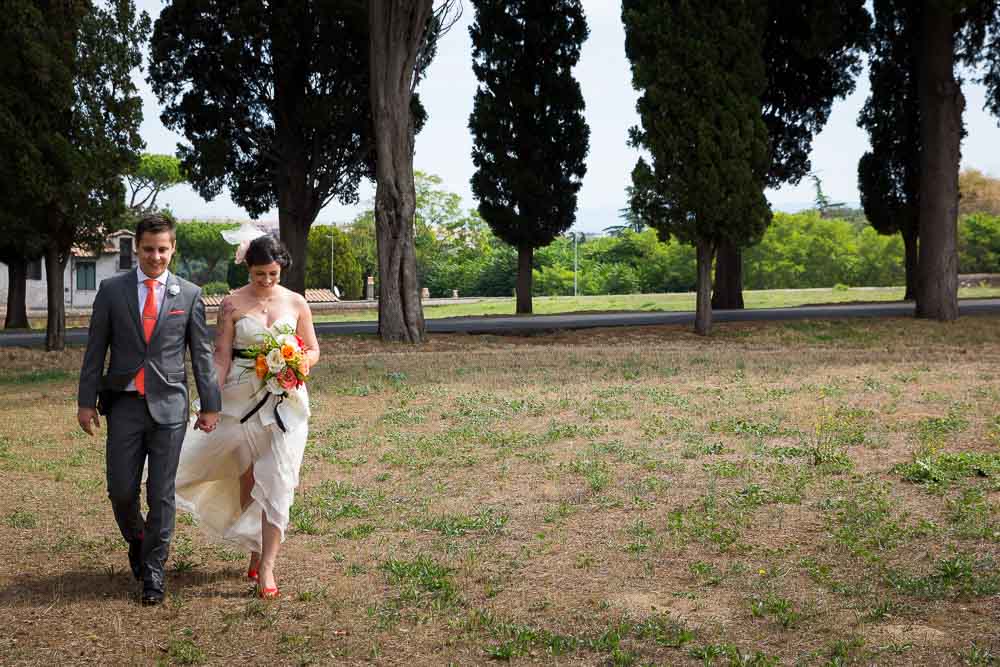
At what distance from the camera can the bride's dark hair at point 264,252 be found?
599 centimetres

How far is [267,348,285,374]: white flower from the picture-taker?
5879mm

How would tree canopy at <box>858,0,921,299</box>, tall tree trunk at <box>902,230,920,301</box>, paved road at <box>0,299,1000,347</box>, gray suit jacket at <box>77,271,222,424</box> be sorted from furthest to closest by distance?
tall tree trunk at <box>902,230,920,301</box> → tree canopy at <box>858,0,921,299</box> → paved road at <box>0,299,1000,347</box> → gray suit jacket at <box>77,271,222,424</box>

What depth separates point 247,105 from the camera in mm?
29688

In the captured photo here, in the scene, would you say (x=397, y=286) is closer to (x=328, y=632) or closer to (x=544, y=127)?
(x=544, y=127)

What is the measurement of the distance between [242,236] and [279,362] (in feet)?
2.75

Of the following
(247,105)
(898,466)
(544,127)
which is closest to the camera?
(898,466)

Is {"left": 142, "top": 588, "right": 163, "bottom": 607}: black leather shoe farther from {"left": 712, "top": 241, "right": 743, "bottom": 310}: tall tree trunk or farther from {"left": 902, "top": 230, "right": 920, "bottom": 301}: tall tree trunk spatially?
{"left": 902, "top": 230, "right": 920, "bottom": 301}: tall tree trunk

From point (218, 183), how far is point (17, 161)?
1041cm

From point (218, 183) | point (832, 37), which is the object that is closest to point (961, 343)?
point (832, 37)

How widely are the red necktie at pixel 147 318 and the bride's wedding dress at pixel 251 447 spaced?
19.2 inches

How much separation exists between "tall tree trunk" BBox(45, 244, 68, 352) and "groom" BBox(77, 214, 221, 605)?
1729 cm

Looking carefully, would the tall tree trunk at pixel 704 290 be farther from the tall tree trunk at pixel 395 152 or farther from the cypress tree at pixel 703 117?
the tall tree trunk at pixel 395 152

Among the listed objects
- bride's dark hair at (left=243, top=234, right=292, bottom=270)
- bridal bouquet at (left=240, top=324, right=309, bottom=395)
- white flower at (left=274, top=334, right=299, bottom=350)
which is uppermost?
bride's dark hair at (left=243, top=234, right=292, bottom=270)

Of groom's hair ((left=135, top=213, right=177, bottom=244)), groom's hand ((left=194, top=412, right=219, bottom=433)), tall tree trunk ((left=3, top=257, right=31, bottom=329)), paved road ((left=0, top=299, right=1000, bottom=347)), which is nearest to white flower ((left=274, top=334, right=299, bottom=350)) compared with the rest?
groom's hand ((left=194, top=412, right=219, bottom=433))
